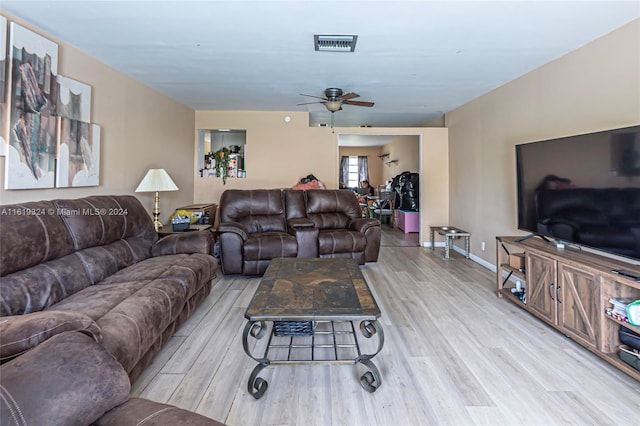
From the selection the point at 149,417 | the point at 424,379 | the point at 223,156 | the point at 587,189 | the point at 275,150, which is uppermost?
the point at 275,150

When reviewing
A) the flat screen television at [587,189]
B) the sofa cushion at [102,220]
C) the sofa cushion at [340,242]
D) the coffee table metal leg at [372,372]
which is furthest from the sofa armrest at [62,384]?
the sofa cushion at [340,242]

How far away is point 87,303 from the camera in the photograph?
1.83m

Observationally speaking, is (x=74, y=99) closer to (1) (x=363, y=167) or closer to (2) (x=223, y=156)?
(2) (x=223, y=156)

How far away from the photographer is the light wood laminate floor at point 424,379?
162 cm

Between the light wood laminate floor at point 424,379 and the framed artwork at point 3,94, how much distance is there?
1.88 m

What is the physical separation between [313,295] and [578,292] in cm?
195

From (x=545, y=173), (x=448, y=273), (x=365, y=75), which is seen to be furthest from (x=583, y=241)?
(x=365, y=75)

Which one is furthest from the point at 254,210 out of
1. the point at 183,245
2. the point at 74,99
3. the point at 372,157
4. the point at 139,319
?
the point at 372,157

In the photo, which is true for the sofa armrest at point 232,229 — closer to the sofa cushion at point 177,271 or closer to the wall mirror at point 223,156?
the sofa cushion at point 177,271

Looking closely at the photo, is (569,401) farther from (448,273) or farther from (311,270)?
(448,273)

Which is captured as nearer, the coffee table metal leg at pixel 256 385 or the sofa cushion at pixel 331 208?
the coffee table metal leg at pixel 256 385

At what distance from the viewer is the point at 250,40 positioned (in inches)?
109

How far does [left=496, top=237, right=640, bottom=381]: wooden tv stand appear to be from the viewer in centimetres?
202

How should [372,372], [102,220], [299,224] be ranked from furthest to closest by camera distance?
[299,224] < [102,220] < [372,372]
